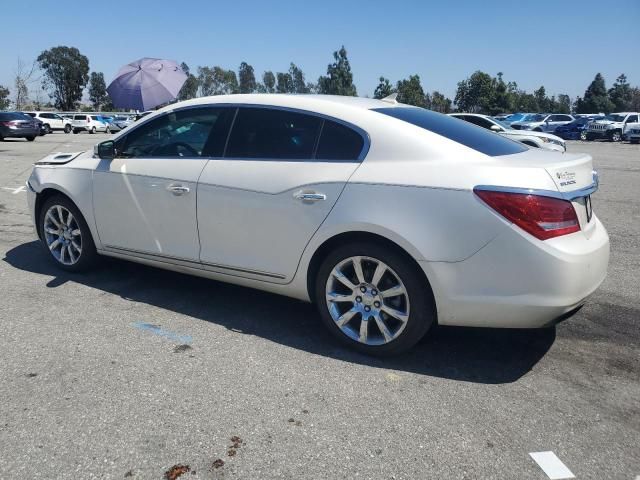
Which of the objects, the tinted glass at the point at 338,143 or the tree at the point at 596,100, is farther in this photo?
the tree at the point at 596,100

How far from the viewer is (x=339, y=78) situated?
9681cm

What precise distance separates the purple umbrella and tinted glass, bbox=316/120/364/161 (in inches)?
490

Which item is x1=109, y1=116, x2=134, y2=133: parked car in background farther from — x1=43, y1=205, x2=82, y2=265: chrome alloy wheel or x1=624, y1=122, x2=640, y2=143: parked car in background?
x1=43, y1=205, x2=82, y2=265: chrome alloy wheel

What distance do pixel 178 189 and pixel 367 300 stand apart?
164 cm

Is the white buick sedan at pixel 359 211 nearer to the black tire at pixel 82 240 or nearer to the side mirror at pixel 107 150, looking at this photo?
the side mirror at pixel 107 150

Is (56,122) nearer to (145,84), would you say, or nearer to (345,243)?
(145,84)

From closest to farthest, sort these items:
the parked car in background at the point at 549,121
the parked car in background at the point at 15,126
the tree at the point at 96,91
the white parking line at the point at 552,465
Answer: the white parking line at the point at 552,465, the parked car in background at the point at 15,126, the parked car in background at the point at 549,121, the tree at the point at 96,91

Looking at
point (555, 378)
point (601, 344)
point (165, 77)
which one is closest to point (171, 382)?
point (555, 378)

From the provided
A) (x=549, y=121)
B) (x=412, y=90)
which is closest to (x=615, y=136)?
(x=549, y=121)

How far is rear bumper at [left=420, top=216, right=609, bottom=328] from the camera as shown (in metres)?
2.93

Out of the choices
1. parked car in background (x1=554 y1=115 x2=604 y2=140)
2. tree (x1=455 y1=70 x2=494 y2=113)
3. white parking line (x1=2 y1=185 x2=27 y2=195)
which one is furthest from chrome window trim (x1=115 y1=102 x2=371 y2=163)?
tree (x1=455 y1=70 x2=494 y2=113)

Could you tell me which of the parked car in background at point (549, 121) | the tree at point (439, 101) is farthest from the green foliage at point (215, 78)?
the parked car in background at point (549, 121)

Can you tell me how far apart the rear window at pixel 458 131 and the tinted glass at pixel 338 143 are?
11.7 inches

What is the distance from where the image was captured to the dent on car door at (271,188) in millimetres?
3486
